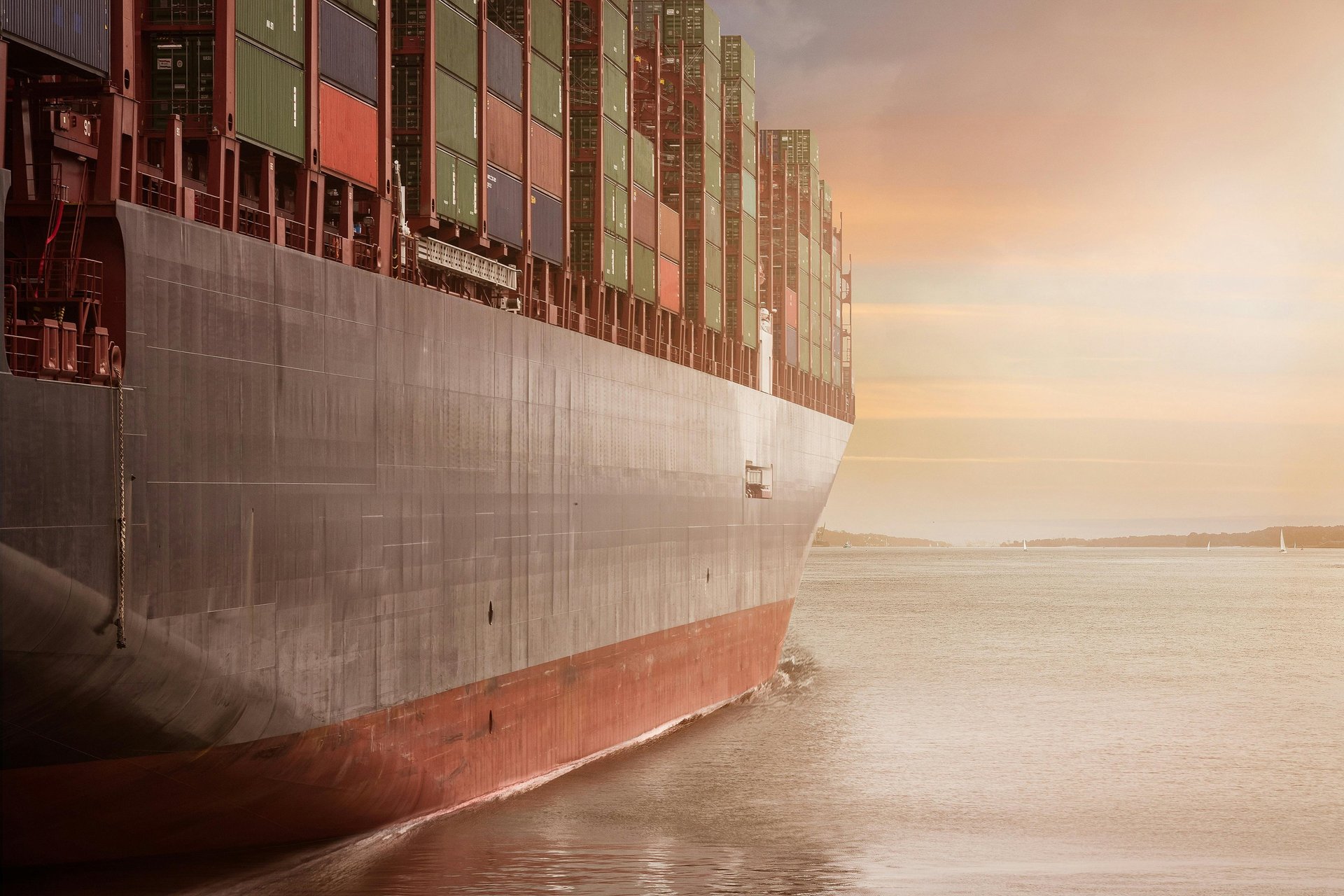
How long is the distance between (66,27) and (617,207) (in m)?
20.8

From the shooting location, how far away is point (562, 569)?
27.3 metres

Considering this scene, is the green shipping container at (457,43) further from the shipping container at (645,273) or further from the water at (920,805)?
the water at (920,805)

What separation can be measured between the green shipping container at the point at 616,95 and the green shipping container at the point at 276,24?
14.8m

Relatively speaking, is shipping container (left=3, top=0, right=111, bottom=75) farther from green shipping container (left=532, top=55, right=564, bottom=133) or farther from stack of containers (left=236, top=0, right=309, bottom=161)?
green shipping container (left=532, top=55, right=564, bottom=133)

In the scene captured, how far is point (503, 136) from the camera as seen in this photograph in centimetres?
2791

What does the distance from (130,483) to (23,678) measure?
96.7 inches

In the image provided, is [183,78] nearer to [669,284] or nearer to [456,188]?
[456,188]

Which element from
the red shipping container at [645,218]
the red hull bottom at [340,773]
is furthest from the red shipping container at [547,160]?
the red hull bottom at [340,773]

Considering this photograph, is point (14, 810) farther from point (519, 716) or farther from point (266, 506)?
point (519, 716)

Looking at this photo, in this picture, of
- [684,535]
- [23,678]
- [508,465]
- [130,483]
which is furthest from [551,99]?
[23,678]

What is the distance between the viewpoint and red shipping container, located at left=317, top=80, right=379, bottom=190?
2062 cm

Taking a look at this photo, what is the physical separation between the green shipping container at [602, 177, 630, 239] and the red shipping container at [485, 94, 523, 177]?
5338mm

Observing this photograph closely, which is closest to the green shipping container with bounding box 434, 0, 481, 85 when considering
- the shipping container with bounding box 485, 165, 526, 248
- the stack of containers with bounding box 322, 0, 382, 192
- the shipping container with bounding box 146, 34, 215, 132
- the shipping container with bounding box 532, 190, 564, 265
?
the shipping container with bounding box 485, 165, 526, 248

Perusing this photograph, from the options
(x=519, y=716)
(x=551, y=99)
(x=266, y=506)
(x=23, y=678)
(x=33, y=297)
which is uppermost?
(x=551, y=99)
